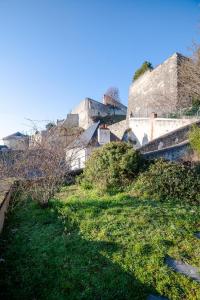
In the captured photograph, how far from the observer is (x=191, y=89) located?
24203 mm

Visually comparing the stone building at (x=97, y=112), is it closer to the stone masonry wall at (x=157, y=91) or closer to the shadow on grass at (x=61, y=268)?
the stone masonry wall at (x=157, y=91)

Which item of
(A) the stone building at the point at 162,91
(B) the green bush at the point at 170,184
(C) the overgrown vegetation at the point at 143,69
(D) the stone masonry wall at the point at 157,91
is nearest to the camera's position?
(B) the green bush at the point at 170,184

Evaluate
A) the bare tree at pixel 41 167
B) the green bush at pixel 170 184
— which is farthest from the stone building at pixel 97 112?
the green bush at pixel 170 184

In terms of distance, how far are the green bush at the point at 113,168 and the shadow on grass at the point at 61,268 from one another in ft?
9.02

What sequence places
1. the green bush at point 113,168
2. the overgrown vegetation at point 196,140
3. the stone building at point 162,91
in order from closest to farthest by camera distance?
1. the green bush at point 113,168
2. the overgrown vegetation at point 196,140
3. the stone building at point 162,91

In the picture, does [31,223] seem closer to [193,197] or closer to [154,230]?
[154,230]

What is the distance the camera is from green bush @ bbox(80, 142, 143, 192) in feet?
32.0

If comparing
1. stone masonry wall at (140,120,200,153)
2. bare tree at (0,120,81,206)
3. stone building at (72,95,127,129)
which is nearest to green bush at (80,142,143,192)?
bare tree at (0,120,81,206)

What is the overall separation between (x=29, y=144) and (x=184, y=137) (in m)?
10.2

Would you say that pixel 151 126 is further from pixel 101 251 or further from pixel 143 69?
pixel 101 251

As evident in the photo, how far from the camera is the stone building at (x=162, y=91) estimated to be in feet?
90.4

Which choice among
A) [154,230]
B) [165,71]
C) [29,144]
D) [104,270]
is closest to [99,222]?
[154,230]

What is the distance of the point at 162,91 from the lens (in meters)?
30.6

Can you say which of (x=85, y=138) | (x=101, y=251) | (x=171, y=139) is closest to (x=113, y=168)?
(x=101, y=251)
